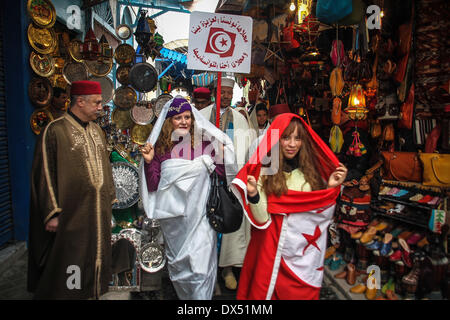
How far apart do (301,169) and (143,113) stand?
3693 mm

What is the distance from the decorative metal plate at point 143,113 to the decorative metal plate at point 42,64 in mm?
1458

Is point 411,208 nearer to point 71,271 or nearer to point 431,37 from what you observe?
point 431,37

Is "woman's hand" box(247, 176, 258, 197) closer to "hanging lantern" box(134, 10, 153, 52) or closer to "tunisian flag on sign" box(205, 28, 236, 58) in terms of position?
"tunisian flag on sign" box(205, 28, 236, 58)

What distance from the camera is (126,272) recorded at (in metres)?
3.65

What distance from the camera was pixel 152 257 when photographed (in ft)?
12.5

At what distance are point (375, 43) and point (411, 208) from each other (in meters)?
2.34

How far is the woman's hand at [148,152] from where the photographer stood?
2.97 m

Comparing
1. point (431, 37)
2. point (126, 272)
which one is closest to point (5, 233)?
point (126, 272)

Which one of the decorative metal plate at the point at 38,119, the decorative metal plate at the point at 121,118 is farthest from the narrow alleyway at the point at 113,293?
the decorative metal plate at the point at 121,118

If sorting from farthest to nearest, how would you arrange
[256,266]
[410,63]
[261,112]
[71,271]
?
[261,112] → [410,63] → [71,271] → [256,266]

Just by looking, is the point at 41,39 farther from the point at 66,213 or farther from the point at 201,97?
the point at 66,213

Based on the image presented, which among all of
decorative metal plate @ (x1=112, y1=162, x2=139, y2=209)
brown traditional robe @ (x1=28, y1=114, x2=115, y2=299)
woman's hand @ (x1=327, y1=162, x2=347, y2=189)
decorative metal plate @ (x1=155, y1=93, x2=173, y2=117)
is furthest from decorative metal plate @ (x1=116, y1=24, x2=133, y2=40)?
woman's hand @ (x1=327, y1=162, x2=347, y2=189)

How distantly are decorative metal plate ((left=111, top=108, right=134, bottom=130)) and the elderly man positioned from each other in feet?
5.16

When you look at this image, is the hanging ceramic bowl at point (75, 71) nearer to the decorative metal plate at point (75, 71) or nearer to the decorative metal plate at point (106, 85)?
the decorative metal plate at point (75, 71)
